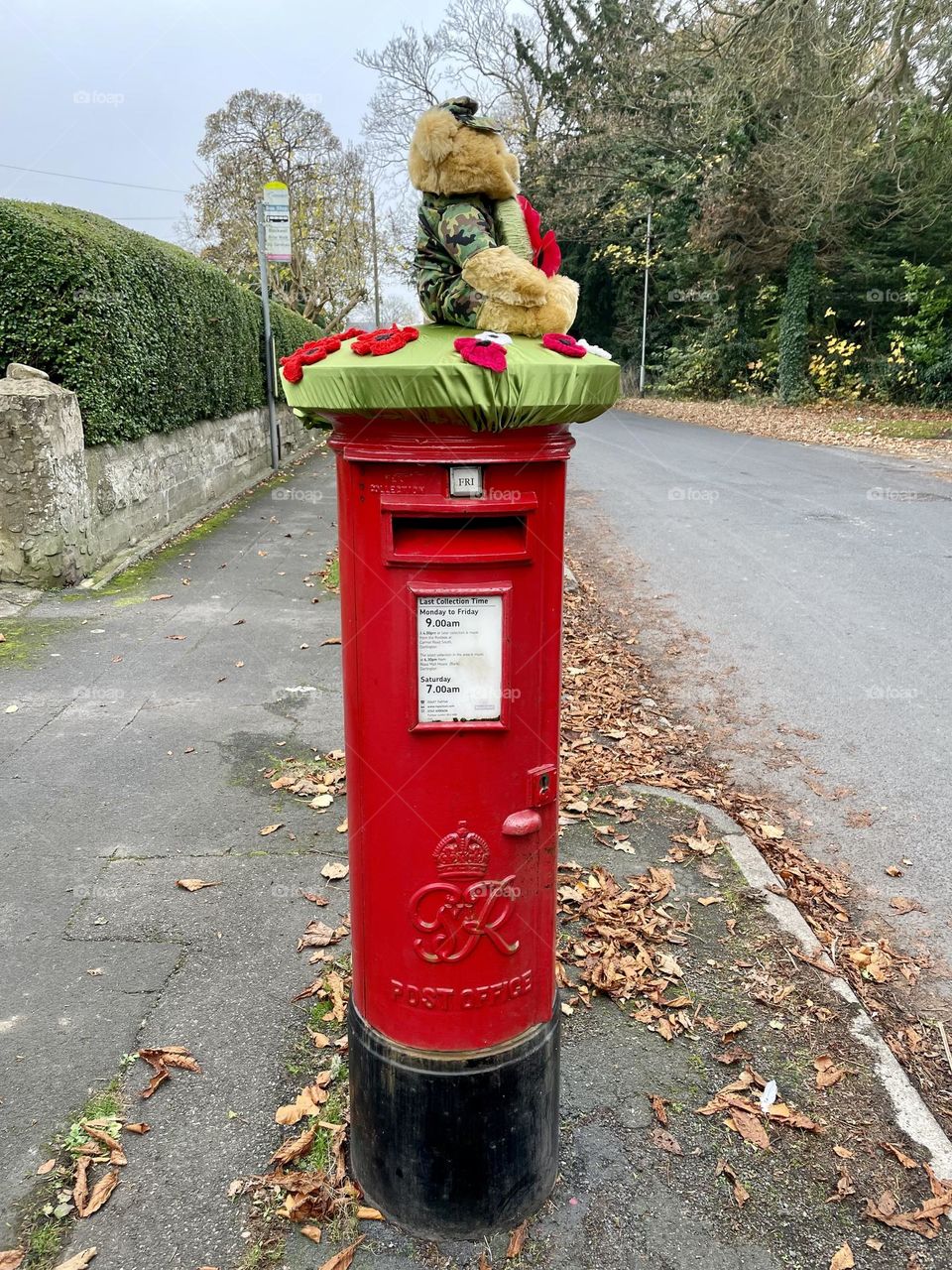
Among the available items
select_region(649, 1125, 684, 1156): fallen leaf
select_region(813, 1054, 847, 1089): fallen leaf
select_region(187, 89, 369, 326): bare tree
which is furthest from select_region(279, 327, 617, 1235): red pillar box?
select_region(187, 89, 369, 326): bare tree

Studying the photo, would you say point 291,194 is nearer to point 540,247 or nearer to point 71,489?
point 71,489

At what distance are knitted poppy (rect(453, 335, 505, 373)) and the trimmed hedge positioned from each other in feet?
21.7

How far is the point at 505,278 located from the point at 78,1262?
2.45 meters

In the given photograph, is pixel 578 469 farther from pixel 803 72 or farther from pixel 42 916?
pixel 42 916

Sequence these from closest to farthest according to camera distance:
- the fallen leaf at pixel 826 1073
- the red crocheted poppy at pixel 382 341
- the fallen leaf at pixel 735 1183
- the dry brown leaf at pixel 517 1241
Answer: the red crocheted poppy at pixel 382 341 < the dry brown leaf at pixel 517 1241 < the fallen leaf at pixel 735 1183 < the fallen leaf at pixel 826 1073

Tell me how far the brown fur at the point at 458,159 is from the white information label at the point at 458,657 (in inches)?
39.7

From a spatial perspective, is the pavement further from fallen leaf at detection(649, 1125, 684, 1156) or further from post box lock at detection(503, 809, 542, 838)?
post box lock at detection(503, 809, 542, 838)

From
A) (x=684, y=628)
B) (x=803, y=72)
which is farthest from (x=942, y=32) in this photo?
(x=684, y=628)

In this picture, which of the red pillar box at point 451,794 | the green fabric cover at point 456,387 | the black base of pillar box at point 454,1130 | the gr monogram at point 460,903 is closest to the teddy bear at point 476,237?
the green fabric cover at point 456,387

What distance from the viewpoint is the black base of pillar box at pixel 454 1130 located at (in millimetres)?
2164

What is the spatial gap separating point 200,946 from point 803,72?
1618 cm

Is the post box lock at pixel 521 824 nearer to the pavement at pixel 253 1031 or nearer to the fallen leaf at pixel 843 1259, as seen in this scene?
the pavement at pixel 253 1031

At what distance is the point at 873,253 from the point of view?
25.7 m

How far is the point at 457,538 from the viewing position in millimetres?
1895
